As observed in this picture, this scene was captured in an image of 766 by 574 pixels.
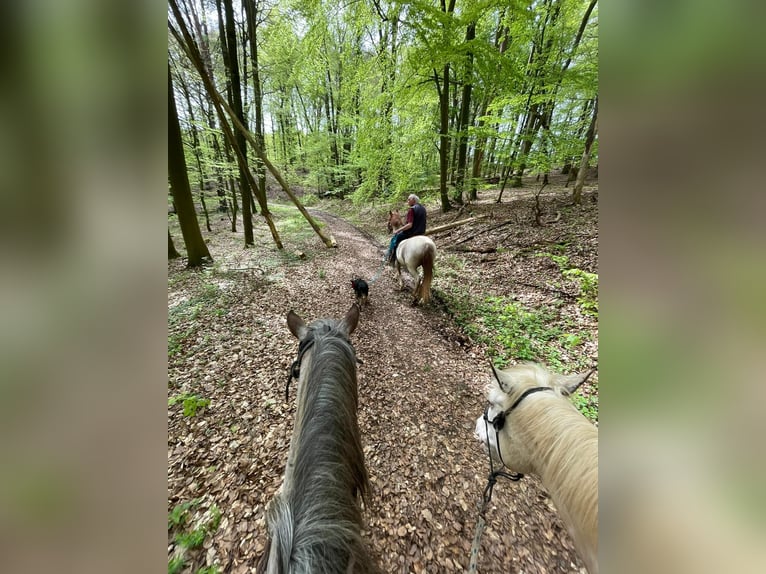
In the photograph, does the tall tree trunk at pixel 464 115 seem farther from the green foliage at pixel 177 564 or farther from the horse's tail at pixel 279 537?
the green foliage at pixel 177 564

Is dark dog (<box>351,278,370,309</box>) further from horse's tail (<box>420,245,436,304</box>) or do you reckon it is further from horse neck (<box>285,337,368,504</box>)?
horse neck (<box>285,337,368,504</box>)

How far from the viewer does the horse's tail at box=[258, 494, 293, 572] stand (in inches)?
49.9

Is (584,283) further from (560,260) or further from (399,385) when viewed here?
(399,385)

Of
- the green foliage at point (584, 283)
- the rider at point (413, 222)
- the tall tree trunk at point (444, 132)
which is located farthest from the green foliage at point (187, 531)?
the tall tree trunk at point (444, 132)

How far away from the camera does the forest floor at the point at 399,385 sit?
7.72ft

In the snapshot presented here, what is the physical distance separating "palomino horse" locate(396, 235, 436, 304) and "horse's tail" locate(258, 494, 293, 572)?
4.77 metres

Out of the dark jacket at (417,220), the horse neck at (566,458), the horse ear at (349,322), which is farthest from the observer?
the dark jacket at (417,220)

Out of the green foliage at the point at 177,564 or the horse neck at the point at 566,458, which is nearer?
the horse neck at the point at 566,458

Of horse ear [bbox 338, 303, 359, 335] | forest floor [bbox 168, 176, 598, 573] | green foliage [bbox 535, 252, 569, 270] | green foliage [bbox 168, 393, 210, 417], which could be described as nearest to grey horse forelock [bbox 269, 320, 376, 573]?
horse ear [bbox 338, 303, 359, 335]

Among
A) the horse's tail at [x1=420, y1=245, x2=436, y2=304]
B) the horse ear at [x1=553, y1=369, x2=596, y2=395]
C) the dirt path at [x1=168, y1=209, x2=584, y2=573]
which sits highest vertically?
the horse ear at [x1=553, y1=369, x2=596, y2=395]

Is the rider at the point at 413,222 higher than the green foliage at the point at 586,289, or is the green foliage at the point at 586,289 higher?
the rider at the point at 413,222

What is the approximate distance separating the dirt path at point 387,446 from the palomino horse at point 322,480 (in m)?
1.01
